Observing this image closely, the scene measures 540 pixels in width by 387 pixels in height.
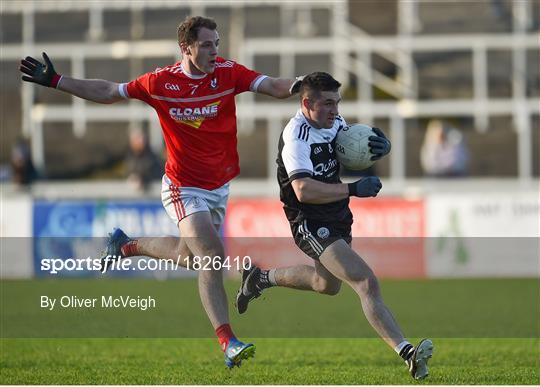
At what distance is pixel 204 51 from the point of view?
9438 mm

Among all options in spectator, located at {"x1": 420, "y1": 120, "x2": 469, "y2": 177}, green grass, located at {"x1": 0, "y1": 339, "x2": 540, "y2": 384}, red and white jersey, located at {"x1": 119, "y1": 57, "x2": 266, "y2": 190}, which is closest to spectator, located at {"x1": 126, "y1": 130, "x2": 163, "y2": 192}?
spectator, located at {"x1": 420, "y1": 120, "x2": 469, "y2": 177}

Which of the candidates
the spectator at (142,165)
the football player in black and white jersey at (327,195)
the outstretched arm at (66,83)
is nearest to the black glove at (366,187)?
the football player in black and white jersey at (327,195)

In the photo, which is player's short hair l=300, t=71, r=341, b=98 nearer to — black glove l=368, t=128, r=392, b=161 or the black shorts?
black glove l=368, t=128, r=392, b=161

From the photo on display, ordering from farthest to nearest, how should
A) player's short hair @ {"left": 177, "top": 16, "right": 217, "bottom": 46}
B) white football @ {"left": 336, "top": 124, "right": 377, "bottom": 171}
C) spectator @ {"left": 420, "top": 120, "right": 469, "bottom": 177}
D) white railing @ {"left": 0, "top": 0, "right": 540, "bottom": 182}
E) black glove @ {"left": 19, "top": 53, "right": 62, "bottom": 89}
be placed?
white railing @ {"left": 0, "top": 0, "right": 540, "bottom": 182}, spectator @ {"left": 420, "top": 120, "right": 469, "bottom": 177}, black glove @ {"left": 19, "top": 53, "right": 62, "bottom": 89}, player's short hair @ {"left": 177, "top": 16, "right": 217, "bottom": 46}, white football @ {"left": 336, "top": 124, "right": 377, "bottom": 171}

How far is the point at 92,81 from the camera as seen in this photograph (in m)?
9.73

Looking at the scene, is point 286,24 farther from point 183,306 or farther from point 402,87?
point 183,306

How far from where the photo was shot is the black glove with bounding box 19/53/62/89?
9547 mm

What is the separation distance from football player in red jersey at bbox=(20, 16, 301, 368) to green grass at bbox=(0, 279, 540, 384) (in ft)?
3.44

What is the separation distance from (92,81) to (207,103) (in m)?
0.90

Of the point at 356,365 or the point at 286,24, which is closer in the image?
the point at 356,365

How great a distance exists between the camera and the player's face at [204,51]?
30.8 feet

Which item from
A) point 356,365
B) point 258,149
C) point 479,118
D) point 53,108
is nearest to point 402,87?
point 479,118

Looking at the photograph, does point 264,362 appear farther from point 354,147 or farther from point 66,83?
point 66,83

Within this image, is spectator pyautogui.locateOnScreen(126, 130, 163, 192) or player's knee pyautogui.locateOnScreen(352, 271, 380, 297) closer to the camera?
player's knee pyautogui.locateOnScreen(352, 271, 380, 297)
